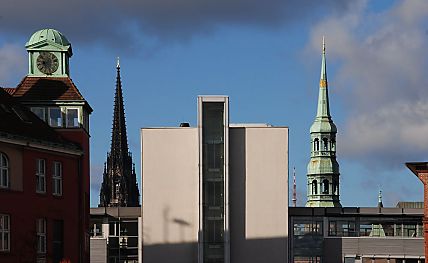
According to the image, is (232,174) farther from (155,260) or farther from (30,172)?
(30,172)

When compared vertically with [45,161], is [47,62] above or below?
above

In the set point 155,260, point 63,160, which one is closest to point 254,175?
point 155,260

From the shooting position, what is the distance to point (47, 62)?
262 feet

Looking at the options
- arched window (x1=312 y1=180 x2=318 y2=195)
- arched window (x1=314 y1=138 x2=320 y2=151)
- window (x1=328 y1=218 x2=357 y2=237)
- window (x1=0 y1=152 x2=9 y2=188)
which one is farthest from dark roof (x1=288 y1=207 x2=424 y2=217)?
arched window (x1=312 y1=180 x2=318 y2=195)

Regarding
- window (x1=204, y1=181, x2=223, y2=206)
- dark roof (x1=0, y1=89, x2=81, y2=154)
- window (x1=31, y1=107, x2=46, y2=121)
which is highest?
window (x1=31, y1=107, x2=46, y2=121)

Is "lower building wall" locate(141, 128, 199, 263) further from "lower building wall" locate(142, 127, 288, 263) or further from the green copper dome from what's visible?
the green copper dome

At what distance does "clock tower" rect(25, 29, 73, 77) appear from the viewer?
260 ft

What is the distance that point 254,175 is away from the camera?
90.5m

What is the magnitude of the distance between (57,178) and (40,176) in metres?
2.19

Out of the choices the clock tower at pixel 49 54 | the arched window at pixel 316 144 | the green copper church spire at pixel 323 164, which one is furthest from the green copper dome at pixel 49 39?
the arched window at pixel 316 144

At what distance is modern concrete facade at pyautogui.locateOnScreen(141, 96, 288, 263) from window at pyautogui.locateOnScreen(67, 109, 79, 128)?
1341cm

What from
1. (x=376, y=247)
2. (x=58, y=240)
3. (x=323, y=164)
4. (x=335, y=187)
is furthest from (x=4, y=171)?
(x=335, y=187)

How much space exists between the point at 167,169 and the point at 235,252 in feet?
25.5

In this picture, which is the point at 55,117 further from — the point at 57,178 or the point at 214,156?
the point at 214,156
